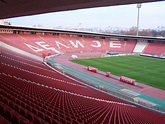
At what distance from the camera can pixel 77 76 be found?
21.6 m

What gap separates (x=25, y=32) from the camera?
39.7 meters

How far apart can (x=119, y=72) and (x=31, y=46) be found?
63.2 feet

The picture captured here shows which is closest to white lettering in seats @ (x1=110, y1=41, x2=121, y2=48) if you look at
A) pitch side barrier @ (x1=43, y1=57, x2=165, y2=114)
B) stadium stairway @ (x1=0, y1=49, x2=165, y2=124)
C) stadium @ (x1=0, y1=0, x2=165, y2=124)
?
stadium @ (x1=0, y1=0, x2=165, y2=124)

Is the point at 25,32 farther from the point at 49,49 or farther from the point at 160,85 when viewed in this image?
the point at 160,85

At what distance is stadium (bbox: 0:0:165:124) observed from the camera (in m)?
6.14

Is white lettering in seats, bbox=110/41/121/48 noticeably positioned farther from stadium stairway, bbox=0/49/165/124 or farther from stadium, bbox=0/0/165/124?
stadium stairway, bbox=0/49/165/124

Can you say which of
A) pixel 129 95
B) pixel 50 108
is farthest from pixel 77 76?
pixel 50 108

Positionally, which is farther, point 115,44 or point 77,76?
point 115,44

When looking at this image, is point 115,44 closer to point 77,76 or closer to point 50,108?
point 77,76

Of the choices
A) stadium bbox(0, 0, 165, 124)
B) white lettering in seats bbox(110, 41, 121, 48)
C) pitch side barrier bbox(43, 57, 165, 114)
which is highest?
white lettering in seats bbox(110, 41, 121, 48)

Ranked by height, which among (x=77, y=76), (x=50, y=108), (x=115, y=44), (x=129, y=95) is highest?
(x=115, y=44)

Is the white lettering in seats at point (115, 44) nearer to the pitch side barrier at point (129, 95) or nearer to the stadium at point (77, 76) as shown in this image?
the stadium at point (77, 76)

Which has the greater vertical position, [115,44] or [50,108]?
[115,44]

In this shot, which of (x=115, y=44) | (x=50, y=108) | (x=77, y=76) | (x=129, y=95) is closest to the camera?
(x=50, y=108)
